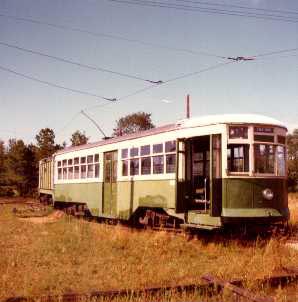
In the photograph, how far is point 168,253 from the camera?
984 cm

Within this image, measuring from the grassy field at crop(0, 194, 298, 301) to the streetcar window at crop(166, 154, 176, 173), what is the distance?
1.67 meters

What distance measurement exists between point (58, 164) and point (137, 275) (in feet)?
48.1

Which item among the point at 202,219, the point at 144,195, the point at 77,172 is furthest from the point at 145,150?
the point at 77,172

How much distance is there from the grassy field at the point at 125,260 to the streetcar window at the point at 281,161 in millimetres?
1641

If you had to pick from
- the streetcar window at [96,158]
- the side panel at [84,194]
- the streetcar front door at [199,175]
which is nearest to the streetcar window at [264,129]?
the streetcar front door at [199,175]

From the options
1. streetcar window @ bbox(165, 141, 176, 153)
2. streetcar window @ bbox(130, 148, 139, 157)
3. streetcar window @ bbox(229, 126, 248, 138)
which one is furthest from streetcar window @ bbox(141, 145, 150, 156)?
streetcar window @ bbox(229, 126, 248, 138)

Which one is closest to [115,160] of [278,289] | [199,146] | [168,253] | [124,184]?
[124,184]

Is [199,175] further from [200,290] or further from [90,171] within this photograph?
[90,171]

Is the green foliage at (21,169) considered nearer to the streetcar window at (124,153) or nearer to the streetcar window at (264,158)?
the streetcar window at (124,153)

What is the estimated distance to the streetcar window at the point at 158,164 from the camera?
1230cm

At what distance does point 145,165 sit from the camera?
→ 13188 mm

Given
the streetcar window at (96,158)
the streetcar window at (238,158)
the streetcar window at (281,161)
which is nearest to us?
the streetcar window at (238,158)

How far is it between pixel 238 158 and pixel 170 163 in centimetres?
189

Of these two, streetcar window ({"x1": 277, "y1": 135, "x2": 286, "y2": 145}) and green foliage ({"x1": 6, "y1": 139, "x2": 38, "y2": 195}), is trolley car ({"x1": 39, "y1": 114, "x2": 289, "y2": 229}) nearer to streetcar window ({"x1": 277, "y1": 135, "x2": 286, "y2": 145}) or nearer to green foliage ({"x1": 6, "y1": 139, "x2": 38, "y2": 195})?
streetcar window ({"x1": 277, "y1": 135, "x2": 286, "y2": 145})
